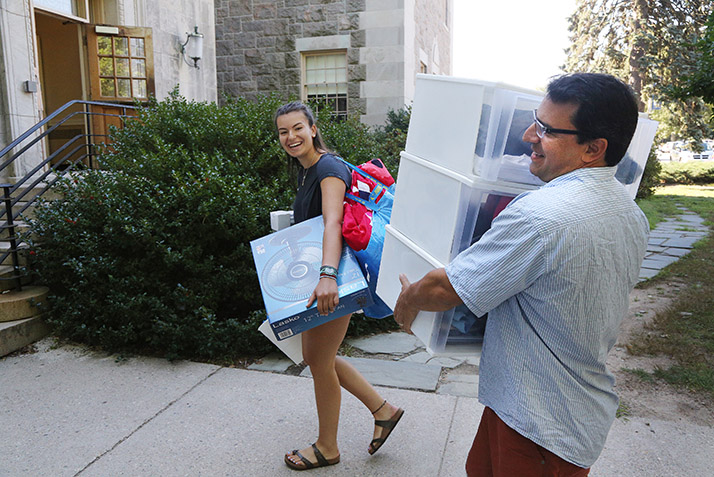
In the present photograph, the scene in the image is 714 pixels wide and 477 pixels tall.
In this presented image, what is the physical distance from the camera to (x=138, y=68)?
9.49 m

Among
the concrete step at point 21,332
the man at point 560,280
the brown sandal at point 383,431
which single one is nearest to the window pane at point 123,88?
the concrete step at point 21,332

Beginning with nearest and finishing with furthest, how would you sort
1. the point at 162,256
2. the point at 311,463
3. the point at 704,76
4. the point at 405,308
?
the point at 405,308 < the point at 311,463 < the point at 162,256 < the point at 704,76

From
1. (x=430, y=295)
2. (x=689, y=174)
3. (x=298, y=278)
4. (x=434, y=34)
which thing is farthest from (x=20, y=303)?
(x=689, y=174)

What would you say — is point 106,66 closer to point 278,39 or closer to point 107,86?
point 107,86

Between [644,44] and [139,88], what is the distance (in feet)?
66.7

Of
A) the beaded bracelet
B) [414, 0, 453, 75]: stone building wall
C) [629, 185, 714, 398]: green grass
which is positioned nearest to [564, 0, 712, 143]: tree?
[414, 0, 453, 75]: stone building wall

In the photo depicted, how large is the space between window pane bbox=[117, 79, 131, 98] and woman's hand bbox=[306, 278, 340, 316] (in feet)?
28.3

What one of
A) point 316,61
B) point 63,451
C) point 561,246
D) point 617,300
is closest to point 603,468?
point 617,300

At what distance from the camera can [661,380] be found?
3910 millimetres

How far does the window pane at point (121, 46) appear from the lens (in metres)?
9.26

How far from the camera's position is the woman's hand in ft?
7.18

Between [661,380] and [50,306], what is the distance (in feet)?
16.7

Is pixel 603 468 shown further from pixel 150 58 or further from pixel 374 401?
pixel 150 58

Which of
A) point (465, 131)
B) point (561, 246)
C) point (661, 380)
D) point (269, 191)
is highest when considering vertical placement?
point (465, 131)
